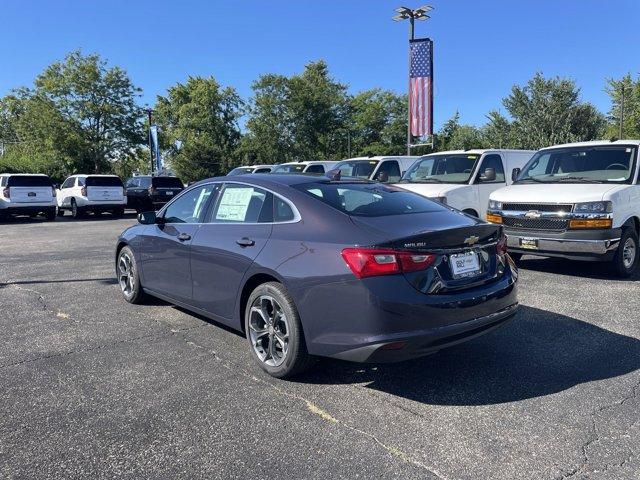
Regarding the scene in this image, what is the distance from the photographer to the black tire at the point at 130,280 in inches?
244

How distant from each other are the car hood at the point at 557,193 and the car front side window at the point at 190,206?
16.0ft

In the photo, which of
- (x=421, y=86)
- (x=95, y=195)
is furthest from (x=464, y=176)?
(x=95, y=195)

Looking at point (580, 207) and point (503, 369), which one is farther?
point (580, 207)

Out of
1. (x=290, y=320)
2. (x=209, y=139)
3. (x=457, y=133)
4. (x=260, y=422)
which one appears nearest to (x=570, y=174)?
(x=290, y=320)

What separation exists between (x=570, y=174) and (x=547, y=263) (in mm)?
1542

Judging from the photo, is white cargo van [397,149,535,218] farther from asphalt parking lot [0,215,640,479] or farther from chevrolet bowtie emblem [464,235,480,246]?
chevrolet bowtie emblem [464,235,480,246]

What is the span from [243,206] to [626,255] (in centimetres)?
589

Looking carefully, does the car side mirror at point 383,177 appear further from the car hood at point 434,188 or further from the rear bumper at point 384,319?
the rear bumper at point 384,319

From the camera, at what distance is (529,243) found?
24.9ft

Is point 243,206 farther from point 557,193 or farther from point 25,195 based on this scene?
point 25,195

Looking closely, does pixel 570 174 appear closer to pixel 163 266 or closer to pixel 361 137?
pixel 163 266

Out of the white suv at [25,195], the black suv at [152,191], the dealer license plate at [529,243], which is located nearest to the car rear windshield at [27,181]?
the white suv at [25,195]

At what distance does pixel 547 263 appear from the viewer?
902 cm

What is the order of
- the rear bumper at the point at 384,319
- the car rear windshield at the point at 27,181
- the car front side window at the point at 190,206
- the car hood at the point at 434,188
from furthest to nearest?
the car rear windshield at the point at 27,181
the car hood at the point at 434,188
the car front side window at the point at 190,206
the rear bumper at the point at 384,319
